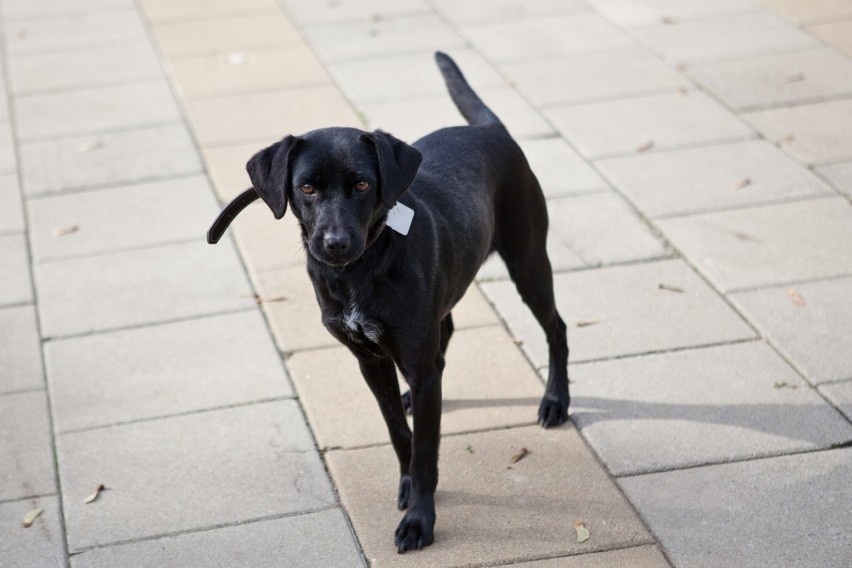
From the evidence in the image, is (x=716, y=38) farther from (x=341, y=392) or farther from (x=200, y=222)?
(x=341, y=392)

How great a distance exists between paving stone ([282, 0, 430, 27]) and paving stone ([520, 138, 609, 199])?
3.63 metres

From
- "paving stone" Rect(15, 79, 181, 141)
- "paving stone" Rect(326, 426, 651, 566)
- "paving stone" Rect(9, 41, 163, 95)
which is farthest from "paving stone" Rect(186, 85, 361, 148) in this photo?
"paving stone" Rect(326, 426, 651, 566)

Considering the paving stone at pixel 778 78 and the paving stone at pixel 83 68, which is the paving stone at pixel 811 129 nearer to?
the paving stone at pixel 778 78

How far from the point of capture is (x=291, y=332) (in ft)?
20.4

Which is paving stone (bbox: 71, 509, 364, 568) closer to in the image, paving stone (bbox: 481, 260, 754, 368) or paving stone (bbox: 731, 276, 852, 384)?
paving stone (bbox: 481, 260, 754, 368)

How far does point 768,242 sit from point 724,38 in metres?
3.95

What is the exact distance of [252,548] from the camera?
4.53 meters

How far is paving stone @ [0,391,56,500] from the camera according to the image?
503 cm

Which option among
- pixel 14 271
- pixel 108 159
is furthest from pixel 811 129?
pixel 14 271

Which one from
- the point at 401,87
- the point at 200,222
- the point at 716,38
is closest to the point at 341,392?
the point at 200,222

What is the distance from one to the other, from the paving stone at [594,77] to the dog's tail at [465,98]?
11.9 ft

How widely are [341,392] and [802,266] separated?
2782mm

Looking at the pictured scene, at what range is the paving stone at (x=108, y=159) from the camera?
328 inches

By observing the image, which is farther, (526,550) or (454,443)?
(454,443)
